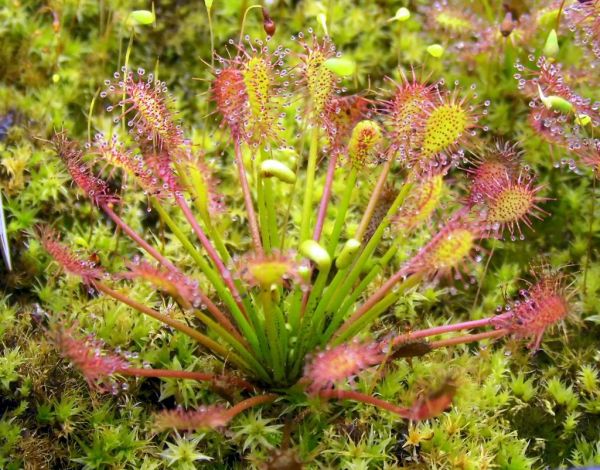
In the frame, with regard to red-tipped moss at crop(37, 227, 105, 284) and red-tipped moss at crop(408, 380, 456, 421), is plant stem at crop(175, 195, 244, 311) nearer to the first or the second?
red-tipped moss at crop(37, 227, 105, 284)

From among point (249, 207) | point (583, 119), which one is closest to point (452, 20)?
point (583, 119)

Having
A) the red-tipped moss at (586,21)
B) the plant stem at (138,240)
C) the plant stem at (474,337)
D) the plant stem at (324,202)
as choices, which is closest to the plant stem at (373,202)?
the plant stem at (324,202)

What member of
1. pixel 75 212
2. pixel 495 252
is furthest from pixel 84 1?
pixel 495 252

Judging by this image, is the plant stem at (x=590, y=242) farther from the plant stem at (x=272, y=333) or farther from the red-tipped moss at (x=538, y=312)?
the plant stem at (x=272, y=333)

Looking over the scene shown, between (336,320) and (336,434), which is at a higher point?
(336,320)

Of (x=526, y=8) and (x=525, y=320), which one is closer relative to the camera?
(x=525, y=320)

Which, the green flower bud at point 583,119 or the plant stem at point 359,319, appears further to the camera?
the green flower bud at point 583,119

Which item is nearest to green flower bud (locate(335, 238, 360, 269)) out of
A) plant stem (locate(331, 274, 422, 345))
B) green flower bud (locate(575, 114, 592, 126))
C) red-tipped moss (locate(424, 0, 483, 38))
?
plant stem (locate(331, 274, 422, 345))

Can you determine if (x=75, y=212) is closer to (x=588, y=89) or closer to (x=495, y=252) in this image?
(x=495, y=252)

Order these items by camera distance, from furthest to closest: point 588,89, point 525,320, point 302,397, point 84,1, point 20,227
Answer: point 84,1, point 588,89, point 20,227, point 302,397, point 525,320
